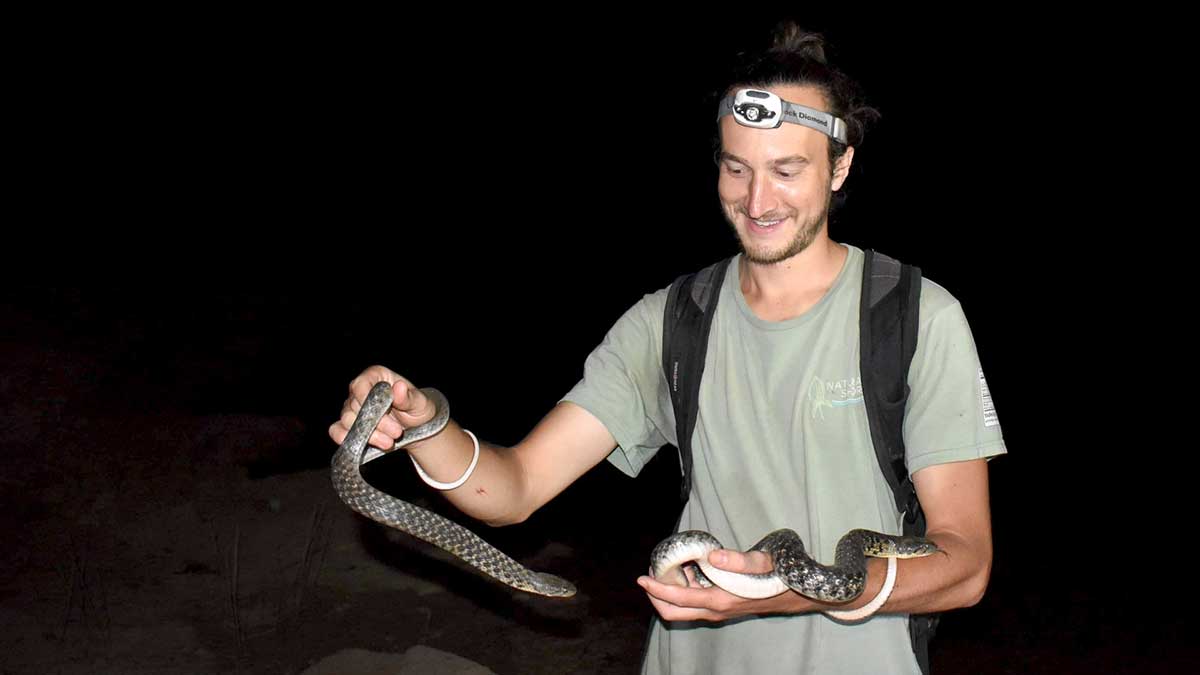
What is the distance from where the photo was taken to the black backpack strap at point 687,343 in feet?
9.39

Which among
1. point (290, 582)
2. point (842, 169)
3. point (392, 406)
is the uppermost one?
point (842, 169)

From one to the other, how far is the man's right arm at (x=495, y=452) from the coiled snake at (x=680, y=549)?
4 centimetres

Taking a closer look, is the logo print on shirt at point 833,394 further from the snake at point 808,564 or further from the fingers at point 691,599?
the fingers at point 691,599

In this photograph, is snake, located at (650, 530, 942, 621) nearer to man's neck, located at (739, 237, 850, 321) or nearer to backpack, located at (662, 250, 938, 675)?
Result: backpack, located at (662, 250, 938, 675)

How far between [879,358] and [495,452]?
1091 mm

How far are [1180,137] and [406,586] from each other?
16.7 metres

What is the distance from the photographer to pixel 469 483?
9.56ft

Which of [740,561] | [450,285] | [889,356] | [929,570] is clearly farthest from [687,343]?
[450,285]

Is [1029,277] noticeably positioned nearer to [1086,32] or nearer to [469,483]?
[1086,32]

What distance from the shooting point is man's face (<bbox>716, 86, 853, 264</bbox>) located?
2.78m

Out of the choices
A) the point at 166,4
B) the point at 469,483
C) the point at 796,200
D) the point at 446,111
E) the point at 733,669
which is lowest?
the point at 733,669

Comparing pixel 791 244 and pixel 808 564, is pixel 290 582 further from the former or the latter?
pixel 808 564

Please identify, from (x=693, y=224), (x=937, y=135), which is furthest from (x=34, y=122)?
(x=937, y=135)

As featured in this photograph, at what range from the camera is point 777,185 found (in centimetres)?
279
